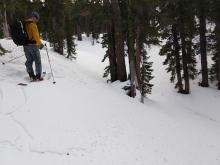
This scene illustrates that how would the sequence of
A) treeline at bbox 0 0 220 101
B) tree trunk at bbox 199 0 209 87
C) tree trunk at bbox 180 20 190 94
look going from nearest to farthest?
treeline at bbox 0 0 220 101
tree trunk at bbox 180 20 190 94
tree trunk at bbox 199 0 209 87

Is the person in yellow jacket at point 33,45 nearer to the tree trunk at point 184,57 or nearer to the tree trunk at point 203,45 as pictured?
the tree trunk at point 184,57

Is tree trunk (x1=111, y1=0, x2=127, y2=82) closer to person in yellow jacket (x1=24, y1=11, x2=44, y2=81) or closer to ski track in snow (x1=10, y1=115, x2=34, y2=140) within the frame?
person in yellow jacket (x1=24, y1=11, x2=44, y2=81)

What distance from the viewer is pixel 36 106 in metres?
9.57

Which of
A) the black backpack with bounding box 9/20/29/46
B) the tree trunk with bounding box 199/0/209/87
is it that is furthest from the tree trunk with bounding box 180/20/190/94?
the black backpack with bounding box 9/20/29/46

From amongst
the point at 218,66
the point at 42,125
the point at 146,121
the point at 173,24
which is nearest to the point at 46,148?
the point at 42,125

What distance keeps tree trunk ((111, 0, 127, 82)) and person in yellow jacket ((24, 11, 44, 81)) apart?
550 cm

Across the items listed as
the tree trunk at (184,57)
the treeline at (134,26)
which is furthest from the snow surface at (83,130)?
the tree trunk at (184,57)

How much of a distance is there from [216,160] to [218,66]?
554 inches

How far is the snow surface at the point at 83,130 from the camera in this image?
25.7 ft

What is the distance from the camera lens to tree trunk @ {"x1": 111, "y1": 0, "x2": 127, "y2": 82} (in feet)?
53.3

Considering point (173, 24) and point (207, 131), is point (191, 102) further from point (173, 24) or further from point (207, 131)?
point (207, 131)

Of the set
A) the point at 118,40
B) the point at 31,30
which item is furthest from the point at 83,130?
the point at 118,40

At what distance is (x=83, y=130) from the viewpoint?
8930 millimetres

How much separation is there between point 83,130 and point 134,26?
959cm
